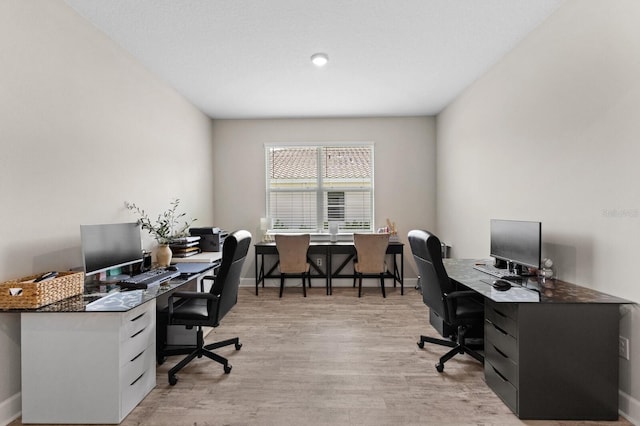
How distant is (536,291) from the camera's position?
2.10 meters

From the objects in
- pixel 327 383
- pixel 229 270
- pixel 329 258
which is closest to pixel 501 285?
pixel 327 383

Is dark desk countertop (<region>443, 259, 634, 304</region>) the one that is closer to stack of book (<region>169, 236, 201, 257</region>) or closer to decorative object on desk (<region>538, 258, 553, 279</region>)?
decorative object on desk (<region>538, 258, 553, 279</region>)

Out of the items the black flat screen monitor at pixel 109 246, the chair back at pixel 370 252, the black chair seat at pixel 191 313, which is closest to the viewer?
the black flat screen monitor at pixel 109 246

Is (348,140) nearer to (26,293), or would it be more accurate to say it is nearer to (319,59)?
Answer: (319,59)

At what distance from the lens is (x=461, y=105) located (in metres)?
4.09

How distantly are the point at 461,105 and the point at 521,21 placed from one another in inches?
62.7

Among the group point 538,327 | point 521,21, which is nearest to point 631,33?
point 521,21

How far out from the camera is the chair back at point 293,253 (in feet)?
14.8

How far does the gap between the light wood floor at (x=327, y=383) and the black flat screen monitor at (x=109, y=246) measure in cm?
94

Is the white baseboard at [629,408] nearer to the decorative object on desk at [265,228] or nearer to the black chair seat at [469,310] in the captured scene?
the black chair seat at [469,310]

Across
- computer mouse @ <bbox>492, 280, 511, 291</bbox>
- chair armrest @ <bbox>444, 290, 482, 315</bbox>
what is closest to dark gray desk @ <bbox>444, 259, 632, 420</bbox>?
computer mouse @ <bbox>492, 280, 511, 291</bbox>

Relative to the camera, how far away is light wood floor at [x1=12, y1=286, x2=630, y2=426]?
193 cm

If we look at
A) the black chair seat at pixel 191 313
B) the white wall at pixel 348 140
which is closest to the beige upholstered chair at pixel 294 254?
the white wall at pixel 348 140

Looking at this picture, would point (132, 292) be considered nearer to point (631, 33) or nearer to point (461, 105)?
point (631, 33)
